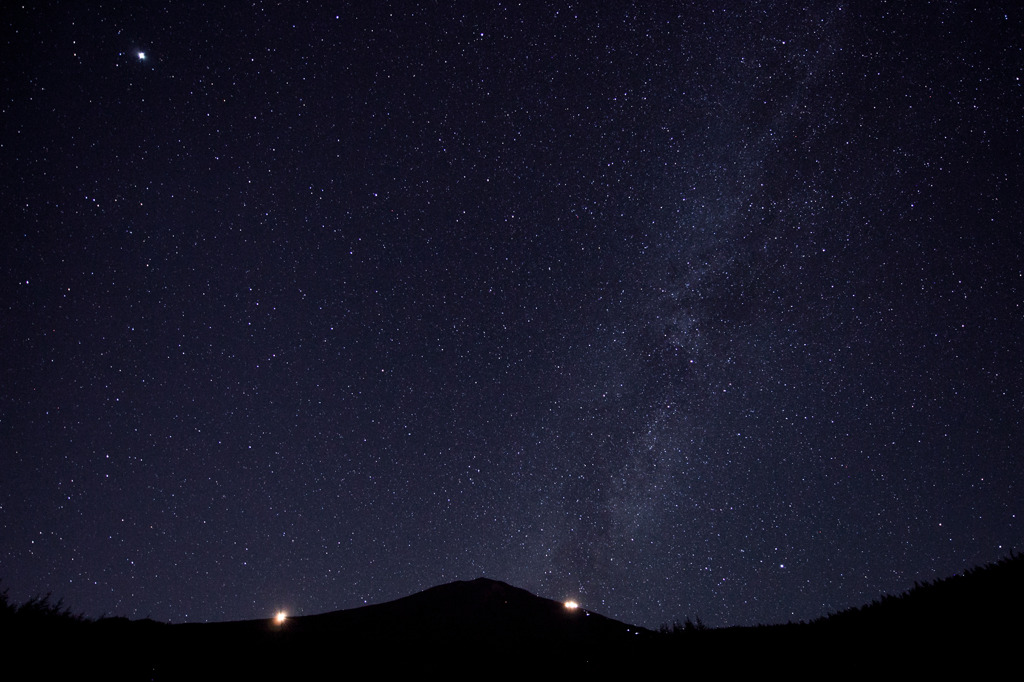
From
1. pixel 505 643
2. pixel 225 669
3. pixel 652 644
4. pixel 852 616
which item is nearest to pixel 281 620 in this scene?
pixel 225 669

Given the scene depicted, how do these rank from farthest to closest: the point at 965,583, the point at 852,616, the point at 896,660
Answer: the point at 852,616 < the point at 965,583 < the point at 896,660

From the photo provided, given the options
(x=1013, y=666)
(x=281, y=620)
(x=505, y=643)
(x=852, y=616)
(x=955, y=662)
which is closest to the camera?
(x=1013, y=666)

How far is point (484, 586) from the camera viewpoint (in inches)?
695

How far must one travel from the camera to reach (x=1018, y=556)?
9.12 metres

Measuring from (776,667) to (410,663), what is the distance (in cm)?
792

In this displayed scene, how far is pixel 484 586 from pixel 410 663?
243 inches

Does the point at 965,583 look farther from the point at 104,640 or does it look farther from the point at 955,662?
the point at 104,640

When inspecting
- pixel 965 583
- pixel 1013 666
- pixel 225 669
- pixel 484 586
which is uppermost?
pixel 484 586

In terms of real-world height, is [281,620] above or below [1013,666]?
above

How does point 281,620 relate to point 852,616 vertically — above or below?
above

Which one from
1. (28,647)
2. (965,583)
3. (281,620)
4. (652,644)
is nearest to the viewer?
(28,647)

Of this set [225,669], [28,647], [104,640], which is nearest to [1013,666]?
[225,669]

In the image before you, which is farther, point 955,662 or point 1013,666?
point 955,662

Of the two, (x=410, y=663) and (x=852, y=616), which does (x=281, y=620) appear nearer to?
(x=410, y=663)
